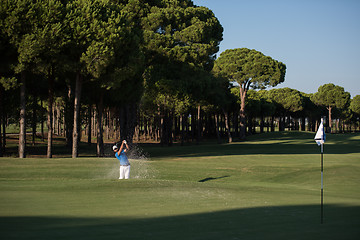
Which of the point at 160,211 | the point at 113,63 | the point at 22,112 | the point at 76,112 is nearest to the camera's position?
the point at 160,211

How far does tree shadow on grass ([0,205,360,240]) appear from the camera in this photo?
877cm

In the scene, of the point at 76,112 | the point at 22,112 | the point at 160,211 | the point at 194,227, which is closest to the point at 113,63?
the point at 76,112

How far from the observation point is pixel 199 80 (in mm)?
54219

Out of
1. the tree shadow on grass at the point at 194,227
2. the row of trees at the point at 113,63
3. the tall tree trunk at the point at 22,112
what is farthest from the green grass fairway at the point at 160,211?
the row of trees at the point at 113,63

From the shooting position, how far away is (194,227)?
32.5 feet

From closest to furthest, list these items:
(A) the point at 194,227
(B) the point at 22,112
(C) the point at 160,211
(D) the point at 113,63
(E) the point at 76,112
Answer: (A) the point at 194,227, (C) the point at 160,211, (B) the point at 22,112, (E) the point at 76,112, (D) the point at 113,63

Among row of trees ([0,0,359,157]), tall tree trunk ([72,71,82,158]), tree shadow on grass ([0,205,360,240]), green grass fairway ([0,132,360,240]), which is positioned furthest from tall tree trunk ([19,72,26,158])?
tree shadow on grass ([0,205,360,240])

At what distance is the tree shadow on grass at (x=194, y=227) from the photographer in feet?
28.8

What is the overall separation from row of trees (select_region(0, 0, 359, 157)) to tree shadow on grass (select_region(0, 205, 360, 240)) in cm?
2166

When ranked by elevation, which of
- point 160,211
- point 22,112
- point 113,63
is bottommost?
point 160,211

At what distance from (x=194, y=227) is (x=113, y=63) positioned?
960 inches

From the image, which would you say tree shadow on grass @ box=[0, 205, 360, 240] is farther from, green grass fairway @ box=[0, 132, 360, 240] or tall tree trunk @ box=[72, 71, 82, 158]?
tall tree trunk @ box=[72, 71, 82, 158]

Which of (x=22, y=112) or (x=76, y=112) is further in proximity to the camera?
(x=76, y=112)

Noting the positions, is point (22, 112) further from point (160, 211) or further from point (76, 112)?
point (160, 211)
